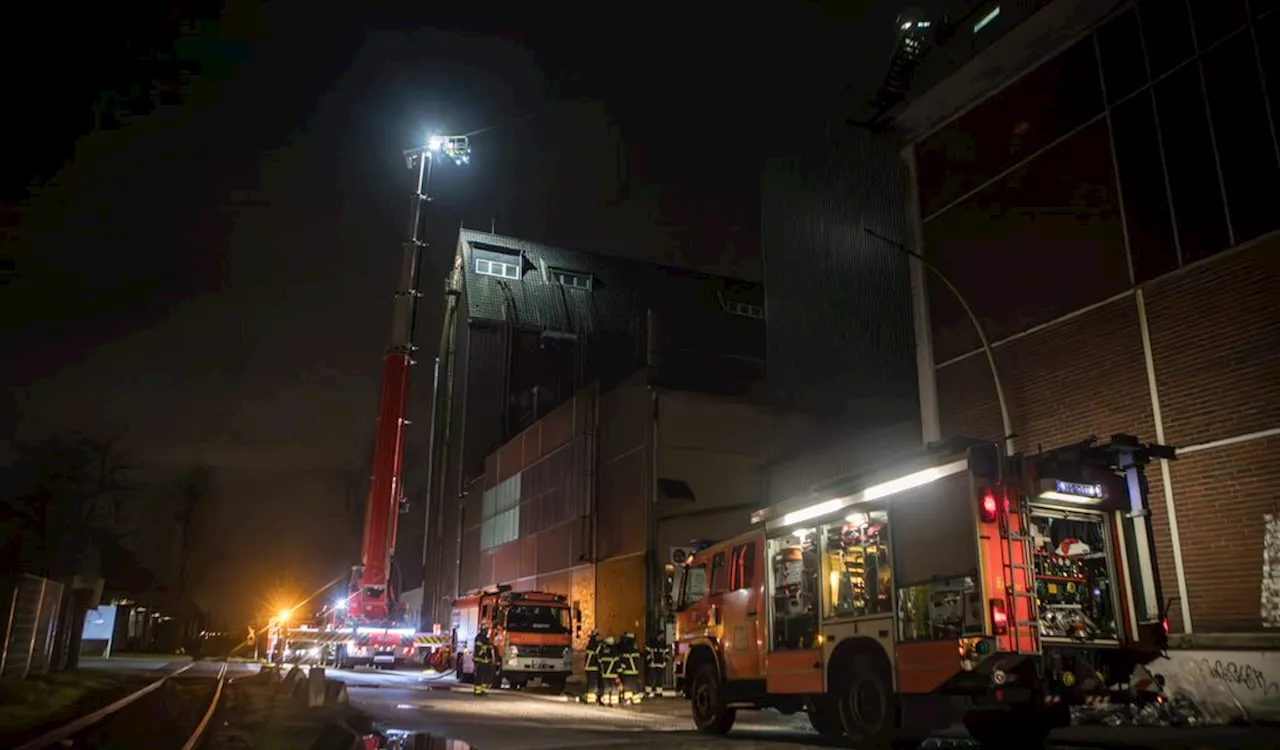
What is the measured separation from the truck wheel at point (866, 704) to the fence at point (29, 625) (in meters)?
16.9

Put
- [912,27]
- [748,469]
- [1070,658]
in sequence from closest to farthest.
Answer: [1070,658]
[912,27]
[748,469]

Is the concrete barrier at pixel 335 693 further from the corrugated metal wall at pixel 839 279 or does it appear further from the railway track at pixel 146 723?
the corrugated metal wall at pixel 839 279

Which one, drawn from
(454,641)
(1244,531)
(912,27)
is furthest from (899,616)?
(454,641)

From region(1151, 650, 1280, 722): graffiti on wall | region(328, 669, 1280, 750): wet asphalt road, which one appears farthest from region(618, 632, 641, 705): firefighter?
region(1151, 650, 1280, 722): graffiti on wall

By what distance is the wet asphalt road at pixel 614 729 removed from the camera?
9.91 m

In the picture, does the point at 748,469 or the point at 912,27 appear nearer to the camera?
the point at 912,27

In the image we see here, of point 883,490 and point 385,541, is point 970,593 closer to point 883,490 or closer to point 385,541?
point 883,490

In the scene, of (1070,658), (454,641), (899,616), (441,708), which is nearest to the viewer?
(1070,658)

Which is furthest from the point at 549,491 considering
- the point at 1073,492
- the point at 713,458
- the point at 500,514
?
the point at 1073,492

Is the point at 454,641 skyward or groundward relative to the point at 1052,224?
groundward

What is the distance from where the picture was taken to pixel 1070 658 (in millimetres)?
8500

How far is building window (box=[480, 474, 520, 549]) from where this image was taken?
38.3m

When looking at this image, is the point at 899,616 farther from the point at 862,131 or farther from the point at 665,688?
the point at 862,131

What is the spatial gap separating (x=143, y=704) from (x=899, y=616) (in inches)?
556
